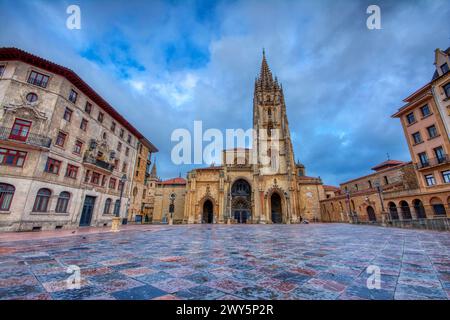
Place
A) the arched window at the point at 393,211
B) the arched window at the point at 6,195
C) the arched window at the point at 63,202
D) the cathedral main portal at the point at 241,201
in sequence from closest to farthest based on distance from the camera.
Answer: the arched window at the point at 6,195, the arched window at the point at 63,202, the arched window at the point at 393,211, the cathedral main portal at the point at 241,201

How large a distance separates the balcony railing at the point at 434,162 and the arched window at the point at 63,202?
112ft

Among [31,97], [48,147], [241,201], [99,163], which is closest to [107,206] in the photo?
[99,163]

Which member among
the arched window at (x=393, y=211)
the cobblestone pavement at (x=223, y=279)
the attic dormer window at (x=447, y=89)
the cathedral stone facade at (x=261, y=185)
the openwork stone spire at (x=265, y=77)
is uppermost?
the openwork stone spire at (x=265, y=77)

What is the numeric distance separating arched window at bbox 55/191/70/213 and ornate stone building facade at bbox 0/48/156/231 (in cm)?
7

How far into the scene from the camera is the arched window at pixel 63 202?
14969 millimetres

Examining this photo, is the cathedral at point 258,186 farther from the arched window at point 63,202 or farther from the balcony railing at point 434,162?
the arched window at point 63,202

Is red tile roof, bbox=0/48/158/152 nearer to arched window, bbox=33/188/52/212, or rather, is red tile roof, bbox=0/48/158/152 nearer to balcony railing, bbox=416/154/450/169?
arched window, bbox=33/188/52/212

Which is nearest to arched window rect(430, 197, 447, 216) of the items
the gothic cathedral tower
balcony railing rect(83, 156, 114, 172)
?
the gothic cathedral tower

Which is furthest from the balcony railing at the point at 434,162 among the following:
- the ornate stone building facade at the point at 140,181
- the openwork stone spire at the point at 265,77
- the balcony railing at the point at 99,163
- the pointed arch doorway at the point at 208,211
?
the ornate stone building facade at the point at 140,181

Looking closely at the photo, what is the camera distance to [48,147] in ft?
45.4

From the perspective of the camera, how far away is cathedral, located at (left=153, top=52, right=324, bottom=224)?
29.0m

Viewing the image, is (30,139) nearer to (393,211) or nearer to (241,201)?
(241,201)

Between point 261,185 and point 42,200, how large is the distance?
24.6 m
